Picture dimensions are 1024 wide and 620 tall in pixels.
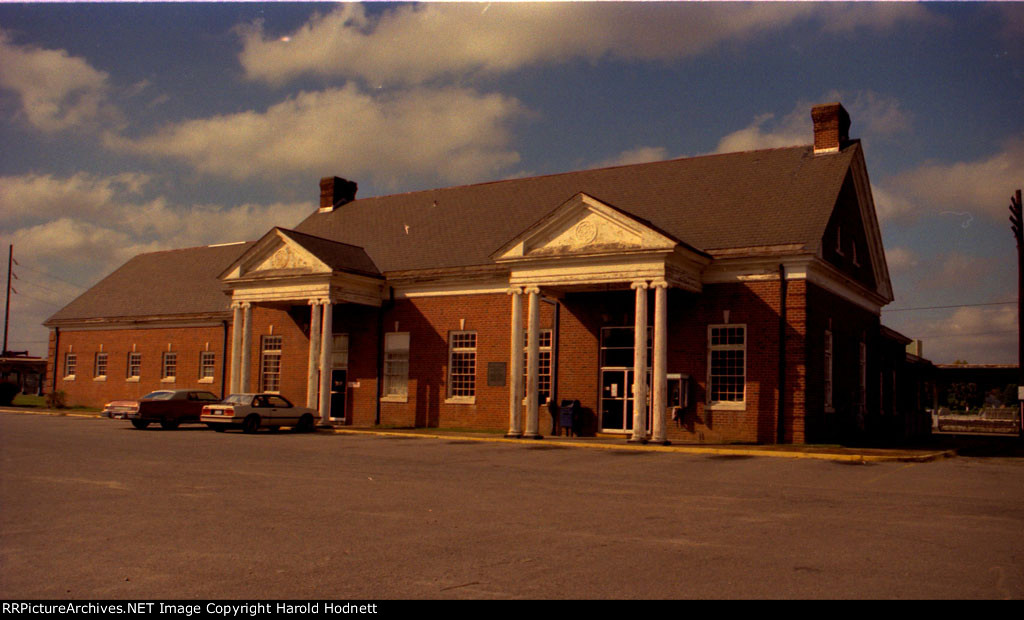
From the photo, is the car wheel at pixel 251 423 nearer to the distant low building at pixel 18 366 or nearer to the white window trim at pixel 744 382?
the white window trim at pixel 744 382

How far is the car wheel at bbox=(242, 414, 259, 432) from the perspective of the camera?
2702cm

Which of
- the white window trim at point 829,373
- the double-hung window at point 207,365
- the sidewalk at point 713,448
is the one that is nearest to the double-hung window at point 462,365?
the sidewalk at point 713,448

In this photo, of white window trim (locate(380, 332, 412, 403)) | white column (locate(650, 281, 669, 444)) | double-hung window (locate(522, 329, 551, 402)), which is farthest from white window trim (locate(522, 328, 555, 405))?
white window trim (locate(380, 332, 412, 403))

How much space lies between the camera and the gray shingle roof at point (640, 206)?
25797 millimetres

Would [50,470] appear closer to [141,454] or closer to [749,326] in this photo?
[141,454]

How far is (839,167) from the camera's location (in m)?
26.9

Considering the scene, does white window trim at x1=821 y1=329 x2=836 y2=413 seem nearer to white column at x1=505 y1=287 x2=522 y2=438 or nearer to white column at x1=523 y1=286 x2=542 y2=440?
white column at x1=523 y1=286 x2=542 y2=440

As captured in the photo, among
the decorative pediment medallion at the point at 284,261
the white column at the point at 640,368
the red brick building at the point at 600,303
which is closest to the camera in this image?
the white column at the point at 640,368

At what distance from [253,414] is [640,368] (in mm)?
11973

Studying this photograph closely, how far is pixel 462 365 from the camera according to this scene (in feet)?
98.6

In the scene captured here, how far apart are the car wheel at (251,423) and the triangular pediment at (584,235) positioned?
8.89 meters

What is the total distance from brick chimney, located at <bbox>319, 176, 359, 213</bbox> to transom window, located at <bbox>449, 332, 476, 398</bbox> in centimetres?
1270

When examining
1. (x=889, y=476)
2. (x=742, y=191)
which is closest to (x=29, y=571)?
(x=889, y=476)

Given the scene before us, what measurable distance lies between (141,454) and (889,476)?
1468cm
